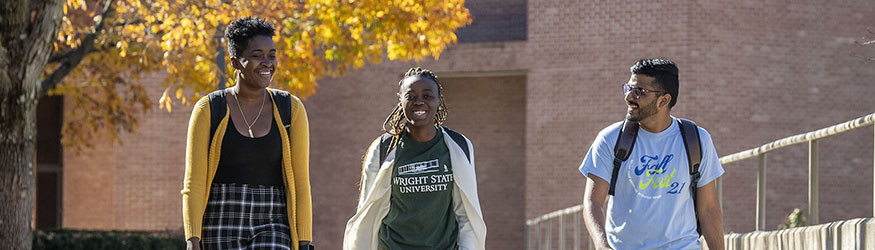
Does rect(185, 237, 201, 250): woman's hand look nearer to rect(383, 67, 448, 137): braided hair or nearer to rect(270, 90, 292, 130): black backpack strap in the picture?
rect(270, 90, 292, 130): black backpack strap

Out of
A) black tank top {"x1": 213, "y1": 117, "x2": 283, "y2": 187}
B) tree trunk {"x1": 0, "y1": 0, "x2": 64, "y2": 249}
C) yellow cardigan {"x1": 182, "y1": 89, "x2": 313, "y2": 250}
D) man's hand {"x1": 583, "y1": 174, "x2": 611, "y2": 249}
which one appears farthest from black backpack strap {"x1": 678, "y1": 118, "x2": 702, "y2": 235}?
tree trunk {"x1": 0, "y1": 0, "x2": 64, "y2": 249}

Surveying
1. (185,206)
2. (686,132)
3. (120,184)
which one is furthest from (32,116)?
(120,184)

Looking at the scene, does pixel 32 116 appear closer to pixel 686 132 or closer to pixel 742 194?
pixel 686 132

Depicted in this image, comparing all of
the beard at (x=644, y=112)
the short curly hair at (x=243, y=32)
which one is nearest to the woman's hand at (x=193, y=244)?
the short curly hair at (x=243, y=32)

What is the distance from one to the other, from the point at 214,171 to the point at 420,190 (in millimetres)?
1262

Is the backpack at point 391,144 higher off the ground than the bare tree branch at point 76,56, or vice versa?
the bare tree branch at point 76,56

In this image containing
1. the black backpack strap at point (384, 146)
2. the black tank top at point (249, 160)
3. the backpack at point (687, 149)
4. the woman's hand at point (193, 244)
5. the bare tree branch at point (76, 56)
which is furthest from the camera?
the bare tree branch at point (76, 56)

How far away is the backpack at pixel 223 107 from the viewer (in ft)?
18.0

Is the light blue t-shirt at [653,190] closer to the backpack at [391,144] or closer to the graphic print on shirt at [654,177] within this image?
the graphic print on shirt at [654,177]

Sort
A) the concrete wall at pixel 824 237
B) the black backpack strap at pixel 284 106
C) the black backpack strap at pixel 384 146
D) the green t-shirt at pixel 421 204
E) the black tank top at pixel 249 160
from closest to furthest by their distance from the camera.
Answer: the black tank top at pixel 249 160 → the black backpack strap at pixel 284 106 → the green t-shirt at pixel 421 204 → the black backpack strap at pixel 384 146 → the concrete wall at pixel 824 237

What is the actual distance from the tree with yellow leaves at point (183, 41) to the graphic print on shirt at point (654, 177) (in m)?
6.95

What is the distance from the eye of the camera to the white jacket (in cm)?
636

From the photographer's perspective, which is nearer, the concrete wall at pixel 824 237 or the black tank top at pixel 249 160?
the black tank top at pixel 249 160

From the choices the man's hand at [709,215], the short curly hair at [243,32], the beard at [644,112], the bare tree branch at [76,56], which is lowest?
Result: the man's hand at [709,215]
